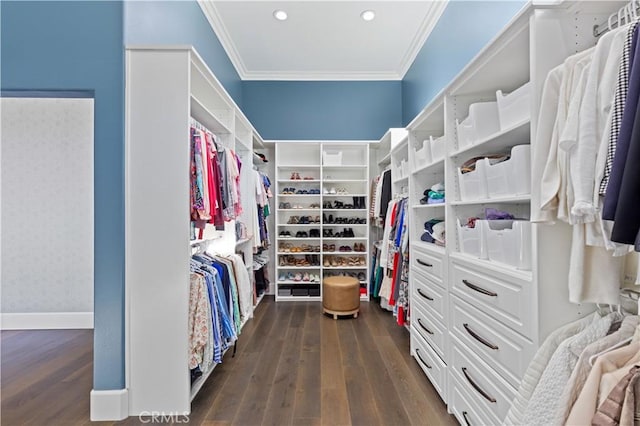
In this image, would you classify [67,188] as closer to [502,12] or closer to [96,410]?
→ [96,410]

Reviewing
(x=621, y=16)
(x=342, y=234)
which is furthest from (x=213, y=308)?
(x=342, y=234)

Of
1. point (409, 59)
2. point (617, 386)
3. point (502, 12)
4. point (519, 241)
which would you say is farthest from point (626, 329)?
point (409, 59)

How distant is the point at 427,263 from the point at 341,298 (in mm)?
1450

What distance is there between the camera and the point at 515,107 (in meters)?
1.25

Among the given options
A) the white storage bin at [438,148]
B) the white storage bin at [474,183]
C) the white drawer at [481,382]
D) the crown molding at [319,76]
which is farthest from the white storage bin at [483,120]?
the crown molding at [319,76]

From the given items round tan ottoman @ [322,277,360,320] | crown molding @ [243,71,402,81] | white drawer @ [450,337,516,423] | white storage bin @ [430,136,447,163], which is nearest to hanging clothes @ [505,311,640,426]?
white drawer @ [450,337,516,423]

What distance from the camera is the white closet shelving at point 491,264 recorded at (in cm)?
105

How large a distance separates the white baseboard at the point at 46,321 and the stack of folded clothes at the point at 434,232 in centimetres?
346

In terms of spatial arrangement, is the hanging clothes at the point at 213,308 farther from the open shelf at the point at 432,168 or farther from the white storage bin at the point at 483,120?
the white storage bin at the point at 483,120

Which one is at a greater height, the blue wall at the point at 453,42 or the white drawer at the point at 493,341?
the blue wall at the point at 453,42

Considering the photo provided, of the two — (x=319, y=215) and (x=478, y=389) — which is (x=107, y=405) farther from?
(x=319, y=215)

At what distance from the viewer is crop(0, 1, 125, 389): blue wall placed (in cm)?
166

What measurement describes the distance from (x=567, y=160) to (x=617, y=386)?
638 millimetres

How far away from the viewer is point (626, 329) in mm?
856
